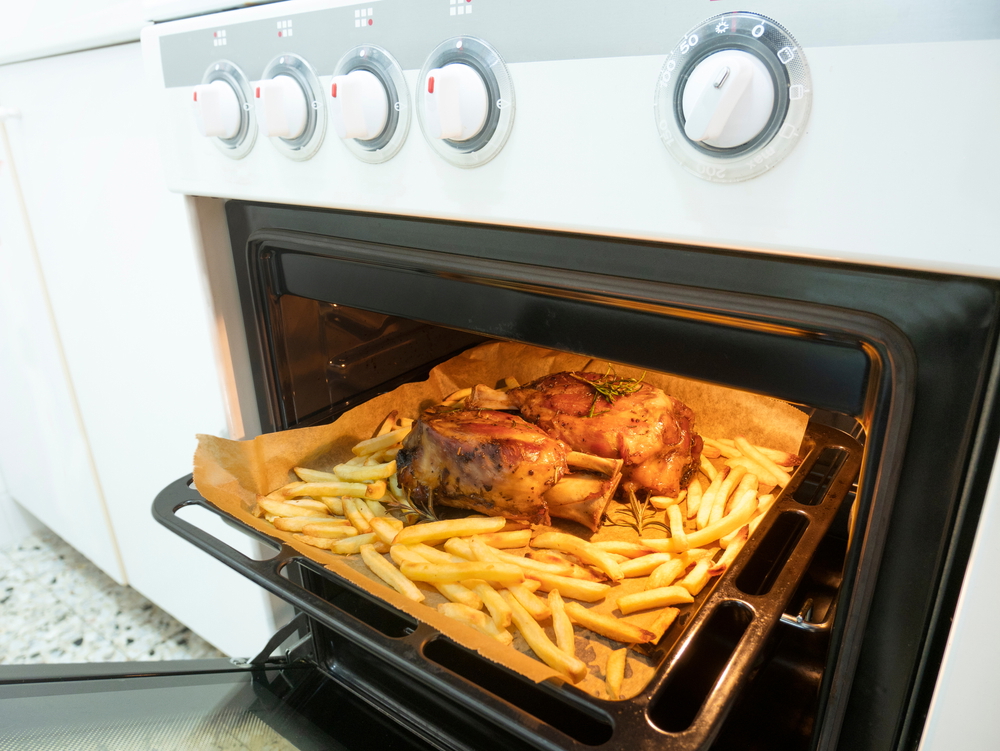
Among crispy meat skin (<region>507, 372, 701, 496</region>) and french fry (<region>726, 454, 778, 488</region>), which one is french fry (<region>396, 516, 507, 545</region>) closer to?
crispy meat skin (<region>507, 372, 701, 496</region>)

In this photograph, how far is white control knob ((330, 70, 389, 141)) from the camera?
0.75m

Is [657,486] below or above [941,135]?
below

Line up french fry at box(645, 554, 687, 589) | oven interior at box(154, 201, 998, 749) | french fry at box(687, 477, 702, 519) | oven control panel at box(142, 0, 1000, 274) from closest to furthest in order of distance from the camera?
oven control panel at box(142, 0, 1000, 274), oven interior at box(154, 201, 998, 749), french fry at box(645, 554, 687, 589), french fry at box(687, 477, 702, 519)

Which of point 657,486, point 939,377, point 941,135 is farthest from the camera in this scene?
point 657,486

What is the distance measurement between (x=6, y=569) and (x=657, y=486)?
2.56 metres

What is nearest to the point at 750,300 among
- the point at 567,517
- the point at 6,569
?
the point at 567,517

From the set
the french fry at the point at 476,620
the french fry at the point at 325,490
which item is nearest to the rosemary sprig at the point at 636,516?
the french fry at the point at 476,620

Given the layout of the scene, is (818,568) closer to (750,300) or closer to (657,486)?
(657,486)

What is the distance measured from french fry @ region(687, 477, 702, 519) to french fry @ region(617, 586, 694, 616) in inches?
10.4

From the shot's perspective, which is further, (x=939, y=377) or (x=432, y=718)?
(x=432, y=718)

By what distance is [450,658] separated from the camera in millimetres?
1119

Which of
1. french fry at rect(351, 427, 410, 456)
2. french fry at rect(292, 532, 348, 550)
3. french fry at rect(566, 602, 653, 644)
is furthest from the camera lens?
french fry at rect(351, 427, 410, 456)

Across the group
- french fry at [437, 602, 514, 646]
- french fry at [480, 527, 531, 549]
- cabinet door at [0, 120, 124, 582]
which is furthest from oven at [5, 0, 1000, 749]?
cabinet door at [0, 120, 124, 582]

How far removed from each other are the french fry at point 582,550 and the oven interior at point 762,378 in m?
0.16
